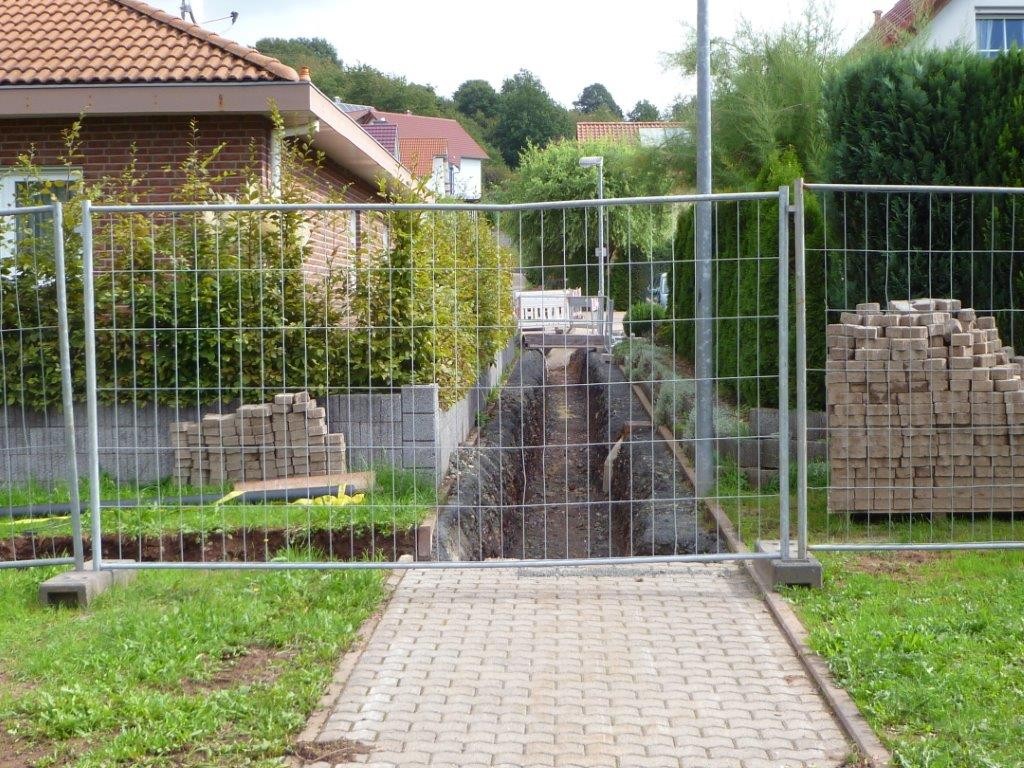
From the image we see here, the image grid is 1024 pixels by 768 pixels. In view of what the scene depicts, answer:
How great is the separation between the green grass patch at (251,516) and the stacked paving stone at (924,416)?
2.93m

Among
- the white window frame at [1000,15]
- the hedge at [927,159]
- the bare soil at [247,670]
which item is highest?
the white window frame at [1000,15]

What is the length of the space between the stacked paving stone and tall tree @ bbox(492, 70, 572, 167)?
98.0m

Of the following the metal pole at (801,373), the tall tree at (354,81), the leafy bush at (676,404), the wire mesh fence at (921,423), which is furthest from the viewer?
the tall tree at (354,81)

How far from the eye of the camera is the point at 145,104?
11898mm

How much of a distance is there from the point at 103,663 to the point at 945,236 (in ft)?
23.9

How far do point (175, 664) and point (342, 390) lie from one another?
4416 millimetres

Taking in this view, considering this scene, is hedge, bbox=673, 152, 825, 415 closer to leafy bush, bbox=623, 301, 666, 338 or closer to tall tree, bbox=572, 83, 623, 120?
leafy bush, bbox=623, 301, 666, 338

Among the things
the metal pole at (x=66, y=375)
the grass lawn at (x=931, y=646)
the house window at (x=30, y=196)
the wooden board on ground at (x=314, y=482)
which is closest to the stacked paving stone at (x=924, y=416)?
the grass lawn at (x=931, y=646)

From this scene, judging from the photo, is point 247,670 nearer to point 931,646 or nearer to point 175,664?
point 175,664

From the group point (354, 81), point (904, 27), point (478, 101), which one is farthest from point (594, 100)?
point (904, 27)

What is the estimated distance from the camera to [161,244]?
33.6ft

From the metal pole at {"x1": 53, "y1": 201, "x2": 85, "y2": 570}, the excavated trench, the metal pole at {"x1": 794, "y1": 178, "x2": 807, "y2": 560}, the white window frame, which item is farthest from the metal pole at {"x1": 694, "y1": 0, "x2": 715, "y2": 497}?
the white window frame

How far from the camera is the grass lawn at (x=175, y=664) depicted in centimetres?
440

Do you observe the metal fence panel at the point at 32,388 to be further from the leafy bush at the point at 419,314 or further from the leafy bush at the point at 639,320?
the leafy bush at the point at 639,320
